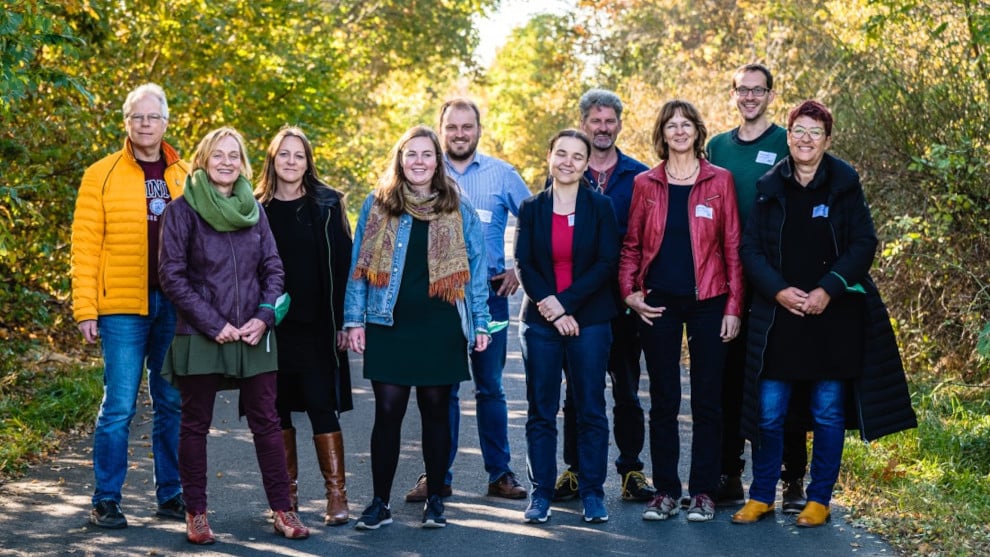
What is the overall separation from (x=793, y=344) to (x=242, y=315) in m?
2.85

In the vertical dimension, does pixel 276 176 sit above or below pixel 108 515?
above

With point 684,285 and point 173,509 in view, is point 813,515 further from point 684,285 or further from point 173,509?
point 173,509

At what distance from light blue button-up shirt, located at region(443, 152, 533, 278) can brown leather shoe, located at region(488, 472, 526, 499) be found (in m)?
1.18

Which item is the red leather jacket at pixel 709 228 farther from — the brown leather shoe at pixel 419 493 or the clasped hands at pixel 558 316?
the brown leather shoe at pixel 419 493

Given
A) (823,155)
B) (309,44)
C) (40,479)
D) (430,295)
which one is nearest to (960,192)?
(823,155)

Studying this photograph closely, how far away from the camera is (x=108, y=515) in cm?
652

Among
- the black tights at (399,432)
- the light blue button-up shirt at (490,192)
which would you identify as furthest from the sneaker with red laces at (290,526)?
the light blue button-up shirt at (490,192)

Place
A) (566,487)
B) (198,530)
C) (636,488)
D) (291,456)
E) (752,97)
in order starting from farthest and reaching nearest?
(566,487)
(636,488)
(752,97)
(291,456)
(198,530)

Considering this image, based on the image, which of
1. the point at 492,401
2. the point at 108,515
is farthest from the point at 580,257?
the point at 108,515

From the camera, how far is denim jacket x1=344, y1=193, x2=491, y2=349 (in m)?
6.56

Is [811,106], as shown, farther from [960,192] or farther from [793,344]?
[960,192]

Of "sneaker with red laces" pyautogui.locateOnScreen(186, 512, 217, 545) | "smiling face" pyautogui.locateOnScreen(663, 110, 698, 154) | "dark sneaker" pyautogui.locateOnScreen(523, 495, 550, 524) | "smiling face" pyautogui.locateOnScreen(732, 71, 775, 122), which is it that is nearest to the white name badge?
"smiling face" pyautogui.locateOnScreen(732, 71, 775, 122)

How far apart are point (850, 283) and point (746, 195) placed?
0.81m

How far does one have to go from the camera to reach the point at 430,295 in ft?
21.5
